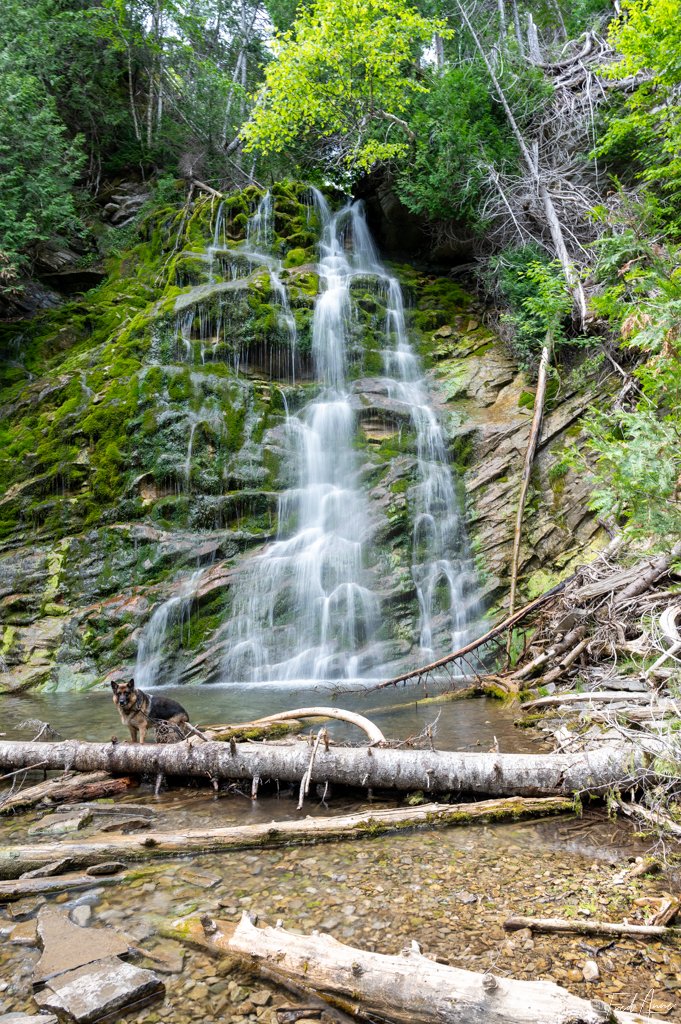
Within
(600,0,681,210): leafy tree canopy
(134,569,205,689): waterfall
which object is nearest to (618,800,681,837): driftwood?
(600,0,681,210): leafy tree canopy

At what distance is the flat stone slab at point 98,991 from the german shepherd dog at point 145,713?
9.21ft

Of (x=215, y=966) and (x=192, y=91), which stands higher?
(x=192, y=91)

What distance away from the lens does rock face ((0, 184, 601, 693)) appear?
11.4 m

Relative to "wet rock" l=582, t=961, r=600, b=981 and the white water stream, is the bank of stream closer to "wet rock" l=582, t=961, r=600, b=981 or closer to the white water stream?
"wet rock" l=582, t=961, r=600, b=981

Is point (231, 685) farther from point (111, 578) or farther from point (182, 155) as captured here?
point (182, 155)

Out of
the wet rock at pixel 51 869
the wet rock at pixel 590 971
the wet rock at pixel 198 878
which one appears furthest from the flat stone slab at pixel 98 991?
the wet rock at pixel 590 971

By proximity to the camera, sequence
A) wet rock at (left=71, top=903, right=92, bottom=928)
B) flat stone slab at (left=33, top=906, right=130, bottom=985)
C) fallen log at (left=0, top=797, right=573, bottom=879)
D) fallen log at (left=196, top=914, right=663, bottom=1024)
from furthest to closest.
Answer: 1. fallen log at (left=0, top=797, right=573, bottom=879)
2. wet rock at (left=71, top=903, right=92, bottom=928)
3. flat stone slab at (left=33, top=906, right=130, bottom=985)
4. fallen log at (left=196, top=914, right=663, bottom=1024)

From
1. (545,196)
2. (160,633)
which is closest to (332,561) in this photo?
(160,633)

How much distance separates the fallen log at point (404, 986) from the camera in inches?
78.7

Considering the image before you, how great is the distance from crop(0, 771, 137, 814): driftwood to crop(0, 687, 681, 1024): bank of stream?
0.58ft

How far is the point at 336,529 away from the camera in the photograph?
1266cm

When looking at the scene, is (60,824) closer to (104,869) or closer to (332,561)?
(104,869)

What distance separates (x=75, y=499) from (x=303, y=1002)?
41.1ft

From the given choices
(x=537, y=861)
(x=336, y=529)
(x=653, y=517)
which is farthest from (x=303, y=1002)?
(x=336, y=529)
